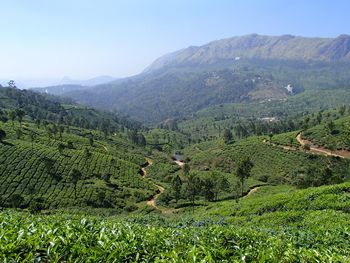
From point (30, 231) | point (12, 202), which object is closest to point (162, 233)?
Answer: point (30, 231)

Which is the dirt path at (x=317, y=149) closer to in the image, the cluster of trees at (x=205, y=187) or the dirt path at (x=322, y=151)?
the dirt path at (x=322, y=151)

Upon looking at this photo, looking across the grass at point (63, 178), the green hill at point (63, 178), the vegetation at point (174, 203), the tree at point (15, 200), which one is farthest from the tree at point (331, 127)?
the tree at point (15, 200)

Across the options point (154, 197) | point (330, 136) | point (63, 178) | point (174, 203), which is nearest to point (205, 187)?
point (174, 203)

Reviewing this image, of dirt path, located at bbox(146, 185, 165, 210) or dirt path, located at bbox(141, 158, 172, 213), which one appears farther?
dirt path, located at bbox(146, 185, 165, 210)

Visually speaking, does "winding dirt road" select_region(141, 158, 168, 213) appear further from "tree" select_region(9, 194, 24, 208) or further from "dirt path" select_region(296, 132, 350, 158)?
"dirt path" select_region(296, 132, 350, 158)

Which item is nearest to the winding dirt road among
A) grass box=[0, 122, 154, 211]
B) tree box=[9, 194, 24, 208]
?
grass box=[0, 122, 154, 211]

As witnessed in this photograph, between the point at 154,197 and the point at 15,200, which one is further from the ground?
the point at 15,200

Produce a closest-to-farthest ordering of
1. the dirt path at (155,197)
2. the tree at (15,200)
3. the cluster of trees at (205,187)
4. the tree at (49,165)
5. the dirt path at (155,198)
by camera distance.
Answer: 1. the cluster of trees at (205,187)
2. the tree at (15,200)
3. the dirt path at (155,197)
4. the dirt path at (155,198)
5. the tree at (49,165)

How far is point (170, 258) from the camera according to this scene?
9.56 metres

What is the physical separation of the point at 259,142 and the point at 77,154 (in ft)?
268

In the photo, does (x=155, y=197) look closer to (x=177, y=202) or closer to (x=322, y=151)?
(x=177, y=202)

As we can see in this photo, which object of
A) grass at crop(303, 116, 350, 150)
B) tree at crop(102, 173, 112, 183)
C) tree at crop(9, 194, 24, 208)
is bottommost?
grass at crop(303, 116, 350, 150)

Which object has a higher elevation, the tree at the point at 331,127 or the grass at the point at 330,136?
the tree at the point at 331,127

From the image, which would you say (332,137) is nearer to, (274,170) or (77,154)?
(274,170)
